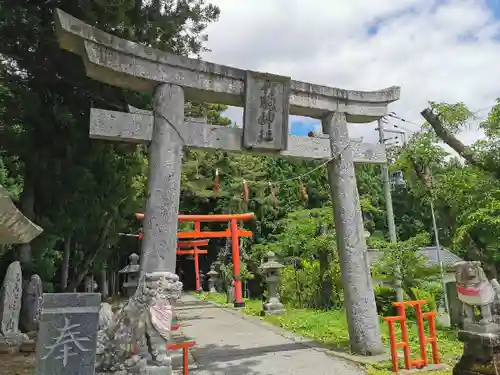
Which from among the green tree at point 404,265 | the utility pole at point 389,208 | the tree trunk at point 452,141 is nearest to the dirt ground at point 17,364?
the utility pole at point 389,208

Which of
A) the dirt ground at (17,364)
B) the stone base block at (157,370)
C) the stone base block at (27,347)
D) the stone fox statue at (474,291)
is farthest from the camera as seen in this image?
the stone base block at (27,347)

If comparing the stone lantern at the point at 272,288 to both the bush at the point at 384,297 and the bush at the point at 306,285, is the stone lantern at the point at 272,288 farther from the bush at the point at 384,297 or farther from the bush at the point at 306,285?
the bush at the point at 384,297

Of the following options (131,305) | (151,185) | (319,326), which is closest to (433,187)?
(319,326)

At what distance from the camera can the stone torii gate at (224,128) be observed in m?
5.92

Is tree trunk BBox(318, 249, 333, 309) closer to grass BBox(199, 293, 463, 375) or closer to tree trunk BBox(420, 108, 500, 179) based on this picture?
grass BBox(199, 293, 463, 375)

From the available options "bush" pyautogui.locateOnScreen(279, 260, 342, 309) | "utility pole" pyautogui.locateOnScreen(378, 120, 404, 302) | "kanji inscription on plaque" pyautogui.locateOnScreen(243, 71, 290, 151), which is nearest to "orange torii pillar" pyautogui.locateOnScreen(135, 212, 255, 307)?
"bush" pyautogui.locateOnScreen(279, 260, 342, 309)

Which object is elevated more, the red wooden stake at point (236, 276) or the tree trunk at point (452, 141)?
the tree trunk at point (452, 141)

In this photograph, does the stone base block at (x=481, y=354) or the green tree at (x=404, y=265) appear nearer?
the stone base block at (x=481, y=354)

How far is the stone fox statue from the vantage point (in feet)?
15.8

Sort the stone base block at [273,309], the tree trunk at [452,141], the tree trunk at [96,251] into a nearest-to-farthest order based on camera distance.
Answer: the tree trunk at [452,141] → the tree trunk at [96,251] → the stone base block at [273,309]

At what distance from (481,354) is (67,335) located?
4.51 meters

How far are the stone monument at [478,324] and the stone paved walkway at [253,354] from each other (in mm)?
1585

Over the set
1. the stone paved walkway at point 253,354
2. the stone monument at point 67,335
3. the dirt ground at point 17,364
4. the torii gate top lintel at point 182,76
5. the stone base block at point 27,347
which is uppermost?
the torii gate top lintel at point 182,76

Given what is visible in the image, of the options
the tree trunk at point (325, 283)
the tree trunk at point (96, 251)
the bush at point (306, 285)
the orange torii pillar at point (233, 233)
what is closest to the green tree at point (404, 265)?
the bush at point (306, 285)
